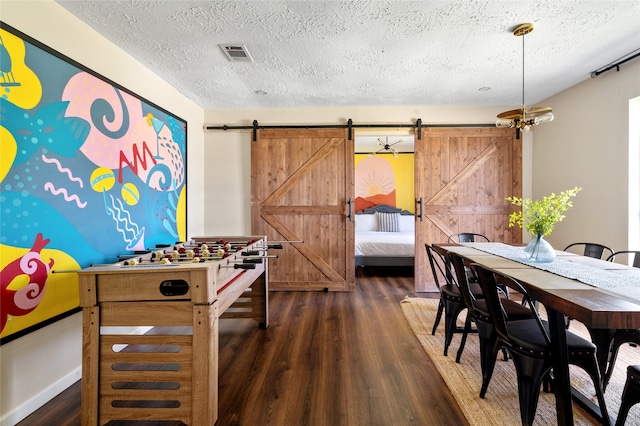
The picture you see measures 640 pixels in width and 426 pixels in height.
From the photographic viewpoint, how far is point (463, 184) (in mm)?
4148

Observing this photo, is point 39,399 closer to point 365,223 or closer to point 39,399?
point 39,399

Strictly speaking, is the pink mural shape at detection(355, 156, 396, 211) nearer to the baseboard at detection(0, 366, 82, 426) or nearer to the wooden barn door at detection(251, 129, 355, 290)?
the wooden barn door at detection(251, 129, 355, 290)

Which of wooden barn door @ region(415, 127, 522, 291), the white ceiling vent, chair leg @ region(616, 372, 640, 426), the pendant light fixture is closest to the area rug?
chair leg @ region(616, 372, 640, 426)

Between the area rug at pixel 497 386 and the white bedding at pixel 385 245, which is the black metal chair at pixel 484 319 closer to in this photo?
the area rug at pixel 497 386

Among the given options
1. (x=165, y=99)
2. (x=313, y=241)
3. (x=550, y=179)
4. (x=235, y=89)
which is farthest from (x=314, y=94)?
(x=550, y=179)

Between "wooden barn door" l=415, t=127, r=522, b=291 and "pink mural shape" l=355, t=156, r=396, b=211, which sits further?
"pink mural shape" l=355, t=156, r=396, b=211

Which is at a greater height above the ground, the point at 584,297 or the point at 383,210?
the point at 383,210

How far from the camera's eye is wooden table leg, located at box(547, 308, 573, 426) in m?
1.39

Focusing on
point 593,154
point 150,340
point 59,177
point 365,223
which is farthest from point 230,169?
point 593,154

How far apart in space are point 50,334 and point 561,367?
296cm

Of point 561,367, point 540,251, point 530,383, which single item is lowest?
point 530,383

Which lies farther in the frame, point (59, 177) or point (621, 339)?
point (59, 177)

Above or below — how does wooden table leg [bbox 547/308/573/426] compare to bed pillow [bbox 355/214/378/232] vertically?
below

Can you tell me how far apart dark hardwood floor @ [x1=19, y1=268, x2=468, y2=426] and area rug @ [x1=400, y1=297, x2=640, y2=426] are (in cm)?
8
